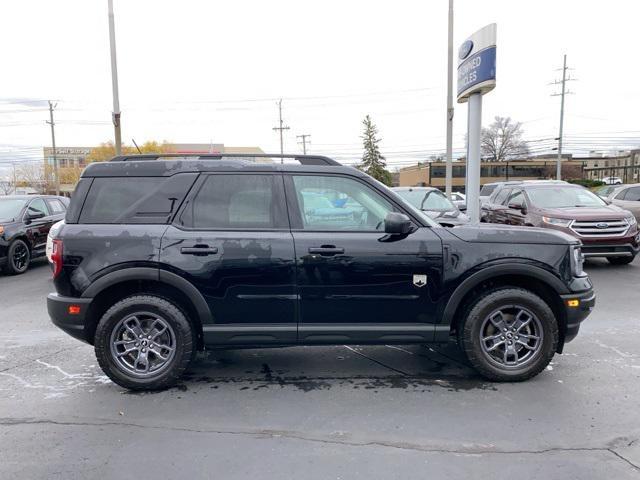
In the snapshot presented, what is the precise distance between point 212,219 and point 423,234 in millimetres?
1808

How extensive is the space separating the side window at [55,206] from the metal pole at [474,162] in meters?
10.2

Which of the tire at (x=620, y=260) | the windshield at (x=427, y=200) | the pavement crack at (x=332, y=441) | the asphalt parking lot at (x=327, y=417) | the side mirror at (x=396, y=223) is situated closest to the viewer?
the asphalt parking lot at (x=327, y=417)

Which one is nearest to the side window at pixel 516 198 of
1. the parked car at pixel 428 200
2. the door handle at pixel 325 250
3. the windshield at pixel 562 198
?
the windshield at pixel 562 198

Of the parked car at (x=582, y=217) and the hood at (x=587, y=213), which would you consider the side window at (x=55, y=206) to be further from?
the hood at (x=587, y=213)

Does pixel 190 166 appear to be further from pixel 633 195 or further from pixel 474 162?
pixel 633 195

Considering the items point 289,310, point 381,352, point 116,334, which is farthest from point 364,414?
point 116,334

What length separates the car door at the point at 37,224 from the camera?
10648 mm

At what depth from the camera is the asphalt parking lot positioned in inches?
116

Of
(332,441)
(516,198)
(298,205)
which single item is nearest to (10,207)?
(298,205)

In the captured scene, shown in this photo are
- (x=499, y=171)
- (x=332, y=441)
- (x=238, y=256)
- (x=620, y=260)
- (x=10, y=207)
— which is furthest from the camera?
(x=499, y=171)

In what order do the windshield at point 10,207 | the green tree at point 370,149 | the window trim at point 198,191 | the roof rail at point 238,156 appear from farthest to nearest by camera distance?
1. the green tree at point 370,149
2. the windshield at point 10,207
3. the roof rail at point 238,156
4. the window trim at point 198,191

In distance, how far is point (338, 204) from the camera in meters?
4.18

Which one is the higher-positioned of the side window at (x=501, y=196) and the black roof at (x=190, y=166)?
the black roof at (x=190, y=166)

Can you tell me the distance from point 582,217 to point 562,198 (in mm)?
1262
